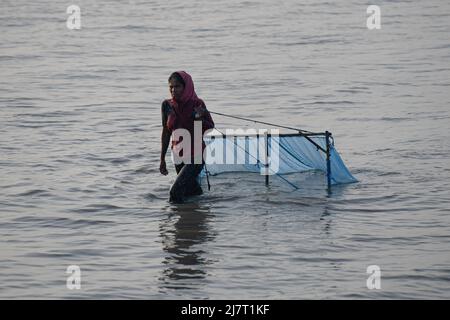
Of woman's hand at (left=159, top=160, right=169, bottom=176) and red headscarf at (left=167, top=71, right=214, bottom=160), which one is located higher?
red headscarf at (left=167, top=71, right=214, bottom=160)

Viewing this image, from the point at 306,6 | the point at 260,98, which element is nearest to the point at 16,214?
the point at 260,98

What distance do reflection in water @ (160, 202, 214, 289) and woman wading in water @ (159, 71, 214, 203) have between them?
0.40 metres

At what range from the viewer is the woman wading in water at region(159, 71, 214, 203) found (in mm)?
11406

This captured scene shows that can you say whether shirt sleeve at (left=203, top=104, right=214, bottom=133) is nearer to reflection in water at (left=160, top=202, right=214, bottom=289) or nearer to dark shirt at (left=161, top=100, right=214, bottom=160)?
dark shirt at (left=161, top=100, right=214, bottom=160)

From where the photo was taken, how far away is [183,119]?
1159 cm

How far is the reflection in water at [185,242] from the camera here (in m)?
9.76

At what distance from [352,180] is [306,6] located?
2157cm

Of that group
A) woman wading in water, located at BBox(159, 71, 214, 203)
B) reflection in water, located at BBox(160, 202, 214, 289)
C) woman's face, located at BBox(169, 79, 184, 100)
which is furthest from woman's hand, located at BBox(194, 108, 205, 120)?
reflection in water, located at BBox(160, 202, 214, 289)

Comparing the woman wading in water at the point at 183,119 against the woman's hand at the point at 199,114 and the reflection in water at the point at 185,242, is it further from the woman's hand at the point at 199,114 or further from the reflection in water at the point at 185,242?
the reflection in water at the point at 185,242

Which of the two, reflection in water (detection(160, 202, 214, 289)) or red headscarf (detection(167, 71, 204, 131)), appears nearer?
reflection in water (detection(160, 202, 214, 289))

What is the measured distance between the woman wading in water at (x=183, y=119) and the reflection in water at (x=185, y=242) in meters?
0.40

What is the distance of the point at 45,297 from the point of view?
917 cm

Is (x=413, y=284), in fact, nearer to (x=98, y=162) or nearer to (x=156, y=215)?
(x=156, y=215)
